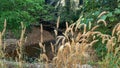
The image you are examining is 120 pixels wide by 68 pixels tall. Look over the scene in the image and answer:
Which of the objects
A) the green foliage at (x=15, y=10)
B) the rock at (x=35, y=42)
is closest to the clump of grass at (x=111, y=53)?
the green foliage at (x=15, y=10)

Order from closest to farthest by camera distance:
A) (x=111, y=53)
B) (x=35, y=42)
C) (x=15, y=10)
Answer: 1. (x=111, y=53)
2. (x=15, y=10)
3. (x=35, y=42)

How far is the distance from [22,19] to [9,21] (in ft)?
0.97

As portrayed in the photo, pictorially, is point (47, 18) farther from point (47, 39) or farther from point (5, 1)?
point (5, 1)

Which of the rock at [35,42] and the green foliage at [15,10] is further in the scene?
the rock at [35,42]

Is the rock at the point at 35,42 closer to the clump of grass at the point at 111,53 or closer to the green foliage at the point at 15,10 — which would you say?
the green foliage at the point at 15,10

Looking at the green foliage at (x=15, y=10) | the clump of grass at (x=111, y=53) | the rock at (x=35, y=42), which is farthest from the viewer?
the rock at (x=35, y=42)

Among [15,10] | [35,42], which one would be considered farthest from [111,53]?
[35,42]

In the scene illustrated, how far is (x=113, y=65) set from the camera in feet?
11.1

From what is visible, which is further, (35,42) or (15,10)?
(35,42)

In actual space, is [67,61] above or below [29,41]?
above

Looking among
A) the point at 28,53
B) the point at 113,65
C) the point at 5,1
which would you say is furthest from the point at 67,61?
the point at 28,53

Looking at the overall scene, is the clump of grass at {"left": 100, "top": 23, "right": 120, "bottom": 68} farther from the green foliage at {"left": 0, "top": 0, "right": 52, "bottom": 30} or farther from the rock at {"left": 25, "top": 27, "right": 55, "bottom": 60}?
the rock at {"left": 25, "top": 27, "right": 55, "bottom": 60}

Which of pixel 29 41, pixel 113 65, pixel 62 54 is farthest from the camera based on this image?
pixel 29 41

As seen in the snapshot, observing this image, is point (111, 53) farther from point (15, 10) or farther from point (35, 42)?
point (35, 42)
